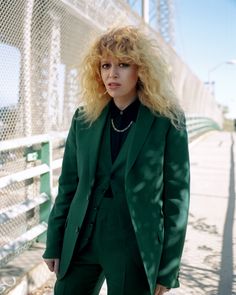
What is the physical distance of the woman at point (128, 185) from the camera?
2.04 metres

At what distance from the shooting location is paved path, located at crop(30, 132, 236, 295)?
12.7 feet

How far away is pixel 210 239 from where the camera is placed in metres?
5.17

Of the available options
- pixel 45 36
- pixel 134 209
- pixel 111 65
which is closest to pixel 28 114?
pixel 45 36

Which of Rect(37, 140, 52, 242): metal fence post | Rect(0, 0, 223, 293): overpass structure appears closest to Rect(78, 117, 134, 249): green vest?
Rect(0, 0, 223, 293): overpass structure

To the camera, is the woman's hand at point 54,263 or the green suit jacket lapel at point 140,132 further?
the woman's hand at point 54,263

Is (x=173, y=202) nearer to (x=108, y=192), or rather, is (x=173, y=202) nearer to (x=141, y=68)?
(x=108, y=192)

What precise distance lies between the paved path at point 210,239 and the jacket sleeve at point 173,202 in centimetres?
170

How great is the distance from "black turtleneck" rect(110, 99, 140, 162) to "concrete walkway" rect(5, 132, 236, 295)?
1717mm

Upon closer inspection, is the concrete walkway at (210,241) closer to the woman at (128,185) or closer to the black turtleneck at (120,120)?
the woman at (128,185)

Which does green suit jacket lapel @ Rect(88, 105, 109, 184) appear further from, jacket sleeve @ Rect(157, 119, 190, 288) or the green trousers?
jacket sleeve @ Rect(157, 119, 190, 288)

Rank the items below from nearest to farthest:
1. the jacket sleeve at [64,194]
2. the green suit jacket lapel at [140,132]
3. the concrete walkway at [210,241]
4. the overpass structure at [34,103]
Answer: the green suit jacket lapel at [140,132] → the jacket sleeve at [64,194] → the overpass structure at [34,103] → the concrete walkway at [210,241]

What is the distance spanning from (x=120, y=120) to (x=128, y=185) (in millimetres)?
350

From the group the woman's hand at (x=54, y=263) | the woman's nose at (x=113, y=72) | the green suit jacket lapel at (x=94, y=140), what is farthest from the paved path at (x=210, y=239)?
the woman's nose at (x=113, y=72)

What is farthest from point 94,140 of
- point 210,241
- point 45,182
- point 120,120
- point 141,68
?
point 210,241
